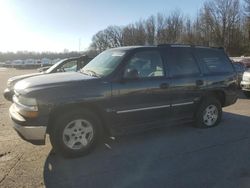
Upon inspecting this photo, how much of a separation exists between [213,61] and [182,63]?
1.09 m

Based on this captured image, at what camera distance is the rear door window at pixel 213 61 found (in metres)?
7.39

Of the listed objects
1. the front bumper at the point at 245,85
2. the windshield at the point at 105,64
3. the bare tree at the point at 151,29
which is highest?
the bare tree at the point at 151,29

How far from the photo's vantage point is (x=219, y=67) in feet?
25.4

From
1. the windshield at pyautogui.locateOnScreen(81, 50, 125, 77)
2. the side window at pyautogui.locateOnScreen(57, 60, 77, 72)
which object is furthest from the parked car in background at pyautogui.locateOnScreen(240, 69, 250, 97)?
the windshield at pyautogui.locateOnScreen(81, 50, 125, 77)

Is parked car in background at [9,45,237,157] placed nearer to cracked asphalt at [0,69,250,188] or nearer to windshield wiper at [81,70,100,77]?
windshield wiper at [81,70,100,77]

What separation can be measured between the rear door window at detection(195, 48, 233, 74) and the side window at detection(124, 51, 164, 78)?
1.24 meters

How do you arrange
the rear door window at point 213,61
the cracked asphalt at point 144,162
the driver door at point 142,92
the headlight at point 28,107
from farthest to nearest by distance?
the rear door window at point 213,61 < the driver door at point 142,92 < the headlight at point 28,107 < the cracked asphalt at point 144,162

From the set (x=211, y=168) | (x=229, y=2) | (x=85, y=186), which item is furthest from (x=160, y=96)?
(x=229, y=2)

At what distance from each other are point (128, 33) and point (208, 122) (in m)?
82.6

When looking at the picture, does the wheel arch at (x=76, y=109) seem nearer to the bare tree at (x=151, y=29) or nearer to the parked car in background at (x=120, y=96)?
the parked car in background at (x=120, y=96)

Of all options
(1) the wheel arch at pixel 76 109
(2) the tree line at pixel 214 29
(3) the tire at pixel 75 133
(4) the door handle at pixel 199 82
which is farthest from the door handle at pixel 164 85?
(2) the tree line at pixel 214 29

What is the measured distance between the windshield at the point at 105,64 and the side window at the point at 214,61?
1.99m

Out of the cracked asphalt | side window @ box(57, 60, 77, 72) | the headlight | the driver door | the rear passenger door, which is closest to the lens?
the cracked asphalt

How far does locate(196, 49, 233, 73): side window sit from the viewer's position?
7.40 meters
